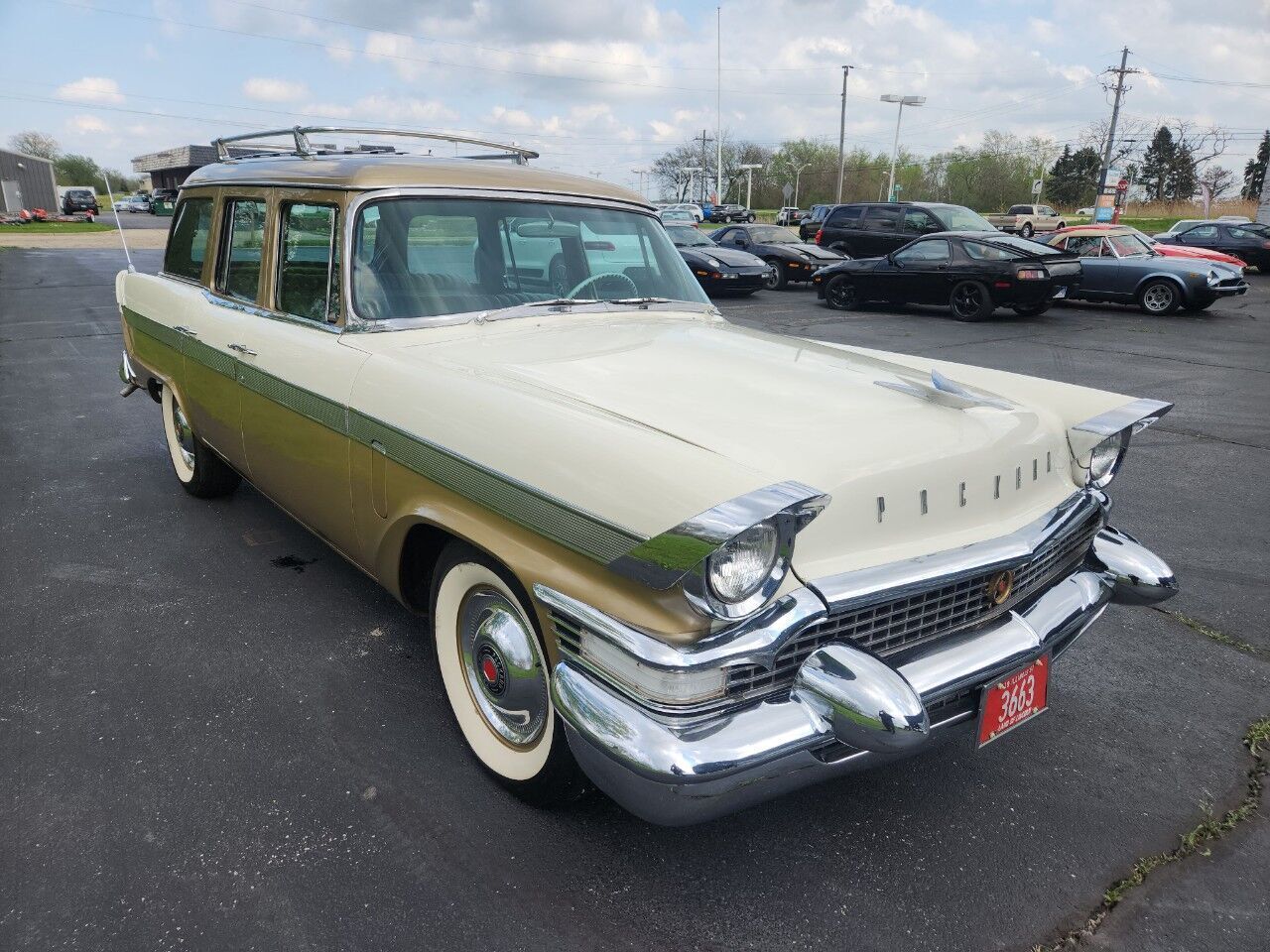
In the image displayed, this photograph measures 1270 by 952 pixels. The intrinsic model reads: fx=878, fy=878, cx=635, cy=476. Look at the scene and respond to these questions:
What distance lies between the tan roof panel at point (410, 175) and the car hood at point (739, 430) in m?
0.60

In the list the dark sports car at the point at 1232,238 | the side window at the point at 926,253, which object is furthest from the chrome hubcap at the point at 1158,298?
the dark sports car at the point at 1232,238

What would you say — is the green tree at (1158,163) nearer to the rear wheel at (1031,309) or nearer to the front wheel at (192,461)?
the rear wheel at (1031,309)

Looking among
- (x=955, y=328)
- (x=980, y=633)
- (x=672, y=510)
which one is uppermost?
(x=672, y=510)

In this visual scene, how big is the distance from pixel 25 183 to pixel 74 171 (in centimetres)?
3240

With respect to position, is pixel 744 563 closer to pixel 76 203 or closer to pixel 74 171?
pixel 76 203

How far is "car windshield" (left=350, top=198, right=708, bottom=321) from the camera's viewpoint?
→ 3039mm

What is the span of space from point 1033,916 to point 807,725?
33.5 inches

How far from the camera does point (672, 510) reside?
178cm

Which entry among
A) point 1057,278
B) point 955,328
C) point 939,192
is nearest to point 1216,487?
point 955,328

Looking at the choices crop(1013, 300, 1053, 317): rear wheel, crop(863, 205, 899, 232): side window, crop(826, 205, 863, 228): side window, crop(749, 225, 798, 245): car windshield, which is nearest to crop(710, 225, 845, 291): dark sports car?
crop(749, 225, 798, 245): car windshield

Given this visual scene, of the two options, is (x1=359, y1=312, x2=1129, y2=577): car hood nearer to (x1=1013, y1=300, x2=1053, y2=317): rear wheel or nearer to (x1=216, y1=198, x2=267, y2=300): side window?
(x1=216, y1=198, x2=267, y2=300): side window

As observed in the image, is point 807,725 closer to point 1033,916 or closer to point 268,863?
point 1033,916

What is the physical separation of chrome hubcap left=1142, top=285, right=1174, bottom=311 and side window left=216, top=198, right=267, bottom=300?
15.1m

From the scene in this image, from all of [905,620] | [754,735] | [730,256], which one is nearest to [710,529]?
[754,735]
